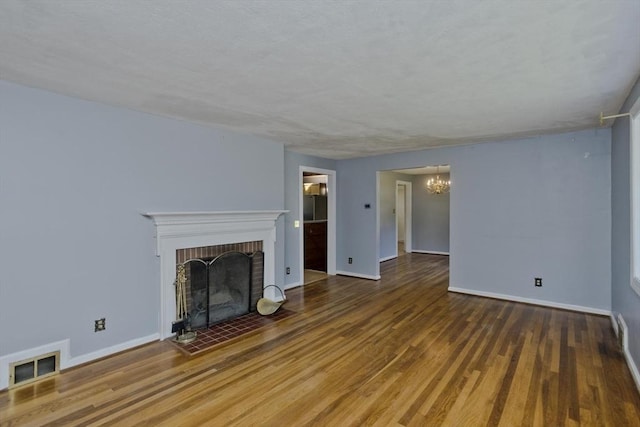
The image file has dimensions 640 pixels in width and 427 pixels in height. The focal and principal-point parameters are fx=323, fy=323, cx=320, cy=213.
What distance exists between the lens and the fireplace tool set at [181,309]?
3.44 m

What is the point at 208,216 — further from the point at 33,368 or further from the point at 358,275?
the point at 358,275

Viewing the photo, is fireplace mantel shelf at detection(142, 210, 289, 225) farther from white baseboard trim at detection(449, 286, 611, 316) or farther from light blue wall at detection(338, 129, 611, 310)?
white baseboard trim at detection(449, 286, 611, 316)

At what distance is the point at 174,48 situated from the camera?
1.95 m

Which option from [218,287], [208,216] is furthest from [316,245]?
[208,216]

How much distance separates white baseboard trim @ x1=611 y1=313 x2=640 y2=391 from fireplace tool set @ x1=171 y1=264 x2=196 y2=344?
389 centimetres

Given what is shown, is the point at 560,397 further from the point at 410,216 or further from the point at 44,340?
the point at 410,216

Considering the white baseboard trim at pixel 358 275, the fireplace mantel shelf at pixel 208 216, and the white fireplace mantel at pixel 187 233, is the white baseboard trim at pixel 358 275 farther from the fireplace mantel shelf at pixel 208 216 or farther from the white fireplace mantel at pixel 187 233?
the white fireplace mantel at pixel 187 233

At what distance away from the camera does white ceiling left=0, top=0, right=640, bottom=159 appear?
1.58 meters

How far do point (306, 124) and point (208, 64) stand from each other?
1.64m

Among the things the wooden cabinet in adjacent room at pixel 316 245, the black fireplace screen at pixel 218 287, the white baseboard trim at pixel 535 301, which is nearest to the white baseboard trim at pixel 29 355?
the black fireplace screen at pixel 218 287

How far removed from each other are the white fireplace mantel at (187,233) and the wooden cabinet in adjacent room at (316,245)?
8.76ft

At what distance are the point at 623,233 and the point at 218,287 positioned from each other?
4.30m

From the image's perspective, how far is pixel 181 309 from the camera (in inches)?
139

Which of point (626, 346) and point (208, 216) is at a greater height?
point (208, 216)
